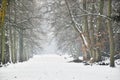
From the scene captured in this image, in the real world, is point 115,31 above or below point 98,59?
above

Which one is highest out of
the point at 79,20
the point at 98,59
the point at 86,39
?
the point at 79,20

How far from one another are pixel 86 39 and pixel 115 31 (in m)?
2.97

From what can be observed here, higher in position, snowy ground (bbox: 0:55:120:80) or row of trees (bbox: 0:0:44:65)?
row of trees (bbox: 0:0:44:65)

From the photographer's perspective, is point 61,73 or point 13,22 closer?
point 61,73

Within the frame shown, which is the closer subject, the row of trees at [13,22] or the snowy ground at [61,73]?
the snowy ground at [61,73]

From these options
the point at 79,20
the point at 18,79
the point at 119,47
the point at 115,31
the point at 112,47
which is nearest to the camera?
the point at 18,79

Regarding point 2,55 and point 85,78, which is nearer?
point 85,78

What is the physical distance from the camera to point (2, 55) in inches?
892

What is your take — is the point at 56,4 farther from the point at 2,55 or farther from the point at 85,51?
the point at 2,55

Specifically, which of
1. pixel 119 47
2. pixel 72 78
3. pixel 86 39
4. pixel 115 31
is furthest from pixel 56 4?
pixel 72 78

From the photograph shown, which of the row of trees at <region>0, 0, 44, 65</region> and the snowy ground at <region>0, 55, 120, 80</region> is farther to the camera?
the row of trees at <region>0, 0, 44, 65</region>

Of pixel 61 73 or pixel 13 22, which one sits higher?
pixel 13 22

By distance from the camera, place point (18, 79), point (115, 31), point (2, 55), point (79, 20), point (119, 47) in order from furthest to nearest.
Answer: point (79, 20) < point (119, 47) < point (115, 31) < point (2, 55) < point (18, 79)

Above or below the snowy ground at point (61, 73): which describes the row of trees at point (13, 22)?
above
